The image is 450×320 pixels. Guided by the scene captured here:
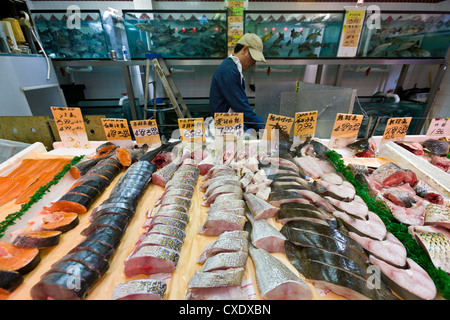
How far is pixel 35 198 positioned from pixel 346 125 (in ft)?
11.0

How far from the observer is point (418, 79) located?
6969 mm

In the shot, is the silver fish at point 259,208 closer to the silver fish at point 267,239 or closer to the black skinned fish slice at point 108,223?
the silver fish at point 267,239

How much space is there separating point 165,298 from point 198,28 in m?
5.76

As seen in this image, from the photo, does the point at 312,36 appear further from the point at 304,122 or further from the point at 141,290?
the point at 141,290

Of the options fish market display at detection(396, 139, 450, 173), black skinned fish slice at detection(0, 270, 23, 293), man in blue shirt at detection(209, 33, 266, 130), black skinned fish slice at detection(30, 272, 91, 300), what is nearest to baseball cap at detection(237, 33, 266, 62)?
man in blue shirt at detection(209, 33, 266, 130)

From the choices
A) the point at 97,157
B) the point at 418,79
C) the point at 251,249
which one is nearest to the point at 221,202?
the point at 251,249

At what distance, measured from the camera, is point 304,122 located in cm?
238

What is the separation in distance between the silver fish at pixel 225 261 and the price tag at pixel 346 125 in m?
2.06

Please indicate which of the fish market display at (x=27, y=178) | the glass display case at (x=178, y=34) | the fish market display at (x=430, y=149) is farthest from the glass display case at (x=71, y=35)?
the fish market display at (x=430, y=149)

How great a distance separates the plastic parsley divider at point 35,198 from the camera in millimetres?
1442

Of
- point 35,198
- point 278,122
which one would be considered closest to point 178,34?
point 278,122

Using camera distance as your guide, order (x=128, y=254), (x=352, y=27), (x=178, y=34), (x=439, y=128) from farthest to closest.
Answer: (x=178, y=34)
(x=352, y=27)
(x=439, y=128)
(x=128, y=254)

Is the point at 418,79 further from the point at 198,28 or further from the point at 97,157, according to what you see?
the point at 97,157

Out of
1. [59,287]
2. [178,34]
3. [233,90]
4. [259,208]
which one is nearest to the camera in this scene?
[59,287]
